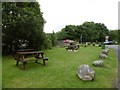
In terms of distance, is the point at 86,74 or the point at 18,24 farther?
the point at 18,24

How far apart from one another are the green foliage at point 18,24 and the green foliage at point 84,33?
112 feet

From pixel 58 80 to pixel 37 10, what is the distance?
35.3ft

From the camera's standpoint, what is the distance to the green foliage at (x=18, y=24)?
14234 mm

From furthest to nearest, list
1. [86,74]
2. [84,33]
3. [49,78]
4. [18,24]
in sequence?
1. [84,33]
2. [18,24]
3. [49,78]
4. [86,74]

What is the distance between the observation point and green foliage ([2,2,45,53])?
1423cm

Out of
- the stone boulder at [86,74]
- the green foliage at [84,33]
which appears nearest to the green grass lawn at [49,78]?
the stone boulder at [86,74]

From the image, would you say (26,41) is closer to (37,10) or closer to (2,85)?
(37,10)

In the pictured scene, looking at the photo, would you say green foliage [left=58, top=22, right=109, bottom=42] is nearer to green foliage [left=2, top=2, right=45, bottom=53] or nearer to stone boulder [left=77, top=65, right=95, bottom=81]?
green foliage [left=2, top=2, right=45, bottom=53]

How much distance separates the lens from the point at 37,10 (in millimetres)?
17641

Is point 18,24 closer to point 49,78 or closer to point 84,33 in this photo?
point 49,78

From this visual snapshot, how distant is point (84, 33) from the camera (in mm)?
56375

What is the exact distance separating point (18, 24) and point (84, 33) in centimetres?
4348

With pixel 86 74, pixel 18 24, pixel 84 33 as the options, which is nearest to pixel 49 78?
pixel 86 74

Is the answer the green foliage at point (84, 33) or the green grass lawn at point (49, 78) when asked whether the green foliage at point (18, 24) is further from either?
the green foliage at point (84, 33)
